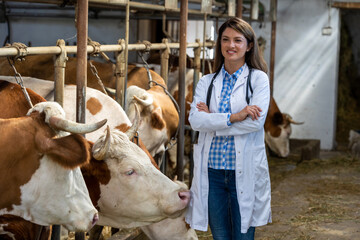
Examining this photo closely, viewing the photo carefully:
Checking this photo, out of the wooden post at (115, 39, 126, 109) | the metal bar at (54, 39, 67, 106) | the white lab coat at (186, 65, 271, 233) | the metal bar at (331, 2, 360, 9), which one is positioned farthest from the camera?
the metal bar at (331, 2, 360, 9)

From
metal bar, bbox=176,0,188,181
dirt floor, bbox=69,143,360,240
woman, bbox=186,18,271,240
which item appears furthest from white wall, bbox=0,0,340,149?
woman, bbox=186,18,271,240

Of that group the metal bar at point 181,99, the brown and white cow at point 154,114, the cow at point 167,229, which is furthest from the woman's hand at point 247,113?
the metal bar at point 181,99

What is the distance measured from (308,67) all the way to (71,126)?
27.2ft

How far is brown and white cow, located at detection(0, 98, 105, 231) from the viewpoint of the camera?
2.56 metres

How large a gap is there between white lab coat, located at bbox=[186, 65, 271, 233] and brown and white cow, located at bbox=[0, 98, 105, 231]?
0.78 meters

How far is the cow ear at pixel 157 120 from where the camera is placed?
16.6 ft

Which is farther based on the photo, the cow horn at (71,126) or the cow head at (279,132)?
the cow head at (279,132)

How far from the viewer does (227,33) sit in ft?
11.0

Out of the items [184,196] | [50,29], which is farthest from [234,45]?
[50,29]

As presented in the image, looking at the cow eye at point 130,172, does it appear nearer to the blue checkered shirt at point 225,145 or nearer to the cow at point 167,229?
the blue checkered shirt at point 225,145

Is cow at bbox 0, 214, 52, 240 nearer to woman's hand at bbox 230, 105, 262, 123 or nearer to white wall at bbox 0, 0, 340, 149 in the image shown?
woman's hand at bbox 230, 105, 262, 123

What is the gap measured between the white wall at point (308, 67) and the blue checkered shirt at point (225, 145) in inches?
285

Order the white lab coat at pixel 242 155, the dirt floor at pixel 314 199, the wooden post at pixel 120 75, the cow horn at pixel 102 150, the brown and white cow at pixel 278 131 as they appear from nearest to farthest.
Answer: the cow horn at pixel 102 150 → the white lab coat at pixel 242 155 → the wooden post at pixel 120 75 → the dirt floor at pixel 314 199 → the brown and white cow at pixel 278 131

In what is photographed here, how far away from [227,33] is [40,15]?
22.1ft
